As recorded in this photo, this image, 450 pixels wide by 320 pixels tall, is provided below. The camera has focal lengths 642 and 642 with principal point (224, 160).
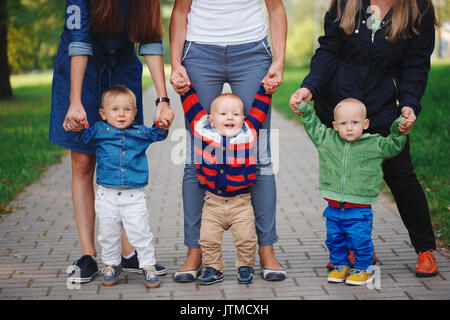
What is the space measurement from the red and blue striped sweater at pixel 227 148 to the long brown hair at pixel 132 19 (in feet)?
1.52

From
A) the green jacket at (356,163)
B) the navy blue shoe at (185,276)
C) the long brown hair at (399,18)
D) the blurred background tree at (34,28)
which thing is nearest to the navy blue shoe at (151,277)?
the navy blue shoe at (185,276)

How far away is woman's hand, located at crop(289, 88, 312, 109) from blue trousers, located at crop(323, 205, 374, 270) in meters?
0.73

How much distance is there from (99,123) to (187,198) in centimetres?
76

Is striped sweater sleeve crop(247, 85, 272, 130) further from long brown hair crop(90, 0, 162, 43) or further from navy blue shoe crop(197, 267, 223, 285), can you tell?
navy blue shoe crop(197, 267, 223, 285)

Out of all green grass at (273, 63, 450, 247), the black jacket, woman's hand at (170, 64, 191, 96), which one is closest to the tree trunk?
green grass at (273, 63, 450, 247)

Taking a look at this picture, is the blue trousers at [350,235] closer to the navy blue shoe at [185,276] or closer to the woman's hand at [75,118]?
the navy blue shoe at [185,276]

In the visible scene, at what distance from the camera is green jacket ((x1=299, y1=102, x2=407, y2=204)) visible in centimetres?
408

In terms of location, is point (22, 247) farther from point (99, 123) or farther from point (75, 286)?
point (99, 123)

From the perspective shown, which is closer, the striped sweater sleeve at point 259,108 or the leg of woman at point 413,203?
the striped sweater sleeve at point 259,108

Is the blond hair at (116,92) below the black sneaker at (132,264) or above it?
above

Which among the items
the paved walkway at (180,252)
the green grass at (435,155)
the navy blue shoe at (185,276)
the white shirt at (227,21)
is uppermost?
the white shirt at (227,21)

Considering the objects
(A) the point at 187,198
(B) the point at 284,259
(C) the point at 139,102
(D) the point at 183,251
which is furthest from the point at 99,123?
(B) the point at 284,259

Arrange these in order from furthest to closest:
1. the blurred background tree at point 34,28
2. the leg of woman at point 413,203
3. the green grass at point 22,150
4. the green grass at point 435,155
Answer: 1. the blurred background tree at point 34,28
2. the green grass at point 22,150
3. the green grass at point 435,155
4. the leg of woman at point 413,203

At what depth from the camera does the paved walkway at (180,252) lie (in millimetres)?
4008
